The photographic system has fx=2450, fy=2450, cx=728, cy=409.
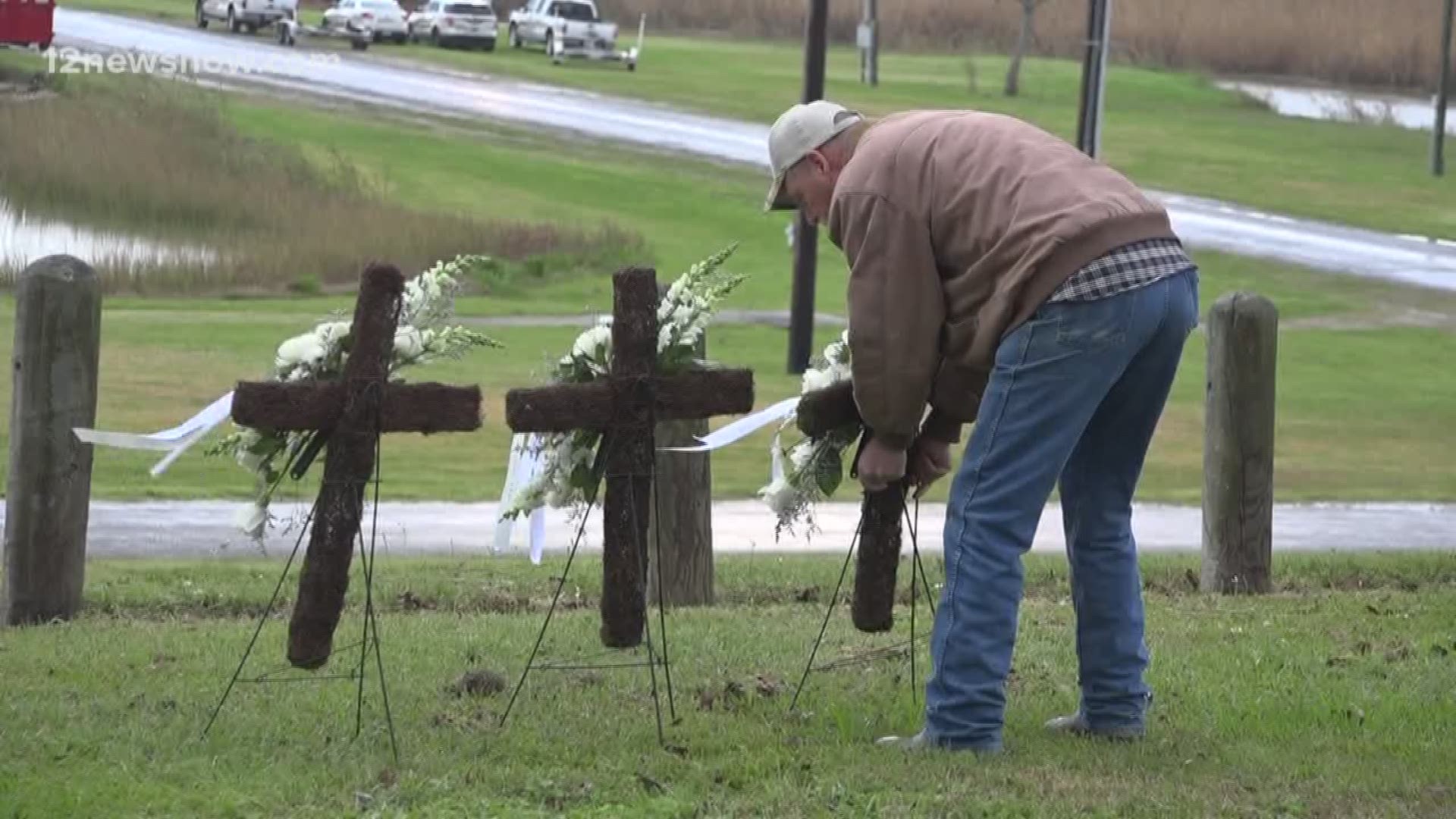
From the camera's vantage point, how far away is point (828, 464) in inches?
288

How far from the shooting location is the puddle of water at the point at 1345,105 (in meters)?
52.8

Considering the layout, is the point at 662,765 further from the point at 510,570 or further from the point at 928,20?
the point at 928,20

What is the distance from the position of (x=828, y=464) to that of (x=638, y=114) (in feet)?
124

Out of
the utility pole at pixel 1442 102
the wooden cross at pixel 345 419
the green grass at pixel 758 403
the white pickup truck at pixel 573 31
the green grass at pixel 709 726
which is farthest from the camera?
the white pickup truck at pixel 573 31

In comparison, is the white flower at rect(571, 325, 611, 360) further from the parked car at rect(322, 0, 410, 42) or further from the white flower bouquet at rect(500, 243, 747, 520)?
the parked car at rect(322, 0, 410, 42)

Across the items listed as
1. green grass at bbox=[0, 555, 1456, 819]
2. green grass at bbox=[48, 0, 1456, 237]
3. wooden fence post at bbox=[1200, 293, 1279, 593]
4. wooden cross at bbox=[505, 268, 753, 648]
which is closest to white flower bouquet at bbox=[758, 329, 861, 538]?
wooden cross at bbox=[505, 268, 753, 648]

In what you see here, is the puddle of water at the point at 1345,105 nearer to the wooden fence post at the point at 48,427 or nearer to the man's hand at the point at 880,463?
the wooden fence post at the point at 48,427

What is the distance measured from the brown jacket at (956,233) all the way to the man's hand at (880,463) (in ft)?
0.78

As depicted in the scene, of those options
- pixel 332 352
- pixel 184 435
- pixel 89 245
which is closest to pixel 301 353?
pixel 332 352

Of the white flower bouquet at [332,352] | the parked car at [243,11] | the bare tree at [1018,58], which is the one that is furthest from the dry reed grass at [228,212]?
the bare tree at [1018,58]

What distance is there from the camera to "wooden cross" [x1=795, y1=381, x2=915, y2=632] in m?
7.05

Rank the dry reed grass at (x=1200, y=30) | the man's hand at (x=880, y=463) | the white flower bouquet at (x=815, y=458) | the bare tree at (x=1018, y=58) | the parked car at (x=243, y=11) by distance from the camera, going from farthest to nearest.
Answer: the dry reed grass at (x=1200, y=30), the bare tree at (x=1018, y=58), the parked car at (x=243, y=11), the white flower bouquet at (x=815, y=458), the man's hand at (x=880, y=463)

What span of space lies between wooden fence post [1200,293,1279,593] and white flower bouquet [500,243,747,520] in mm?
3569

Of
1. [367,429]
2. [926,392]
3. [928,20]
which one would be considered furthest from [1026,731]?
[928,20]
